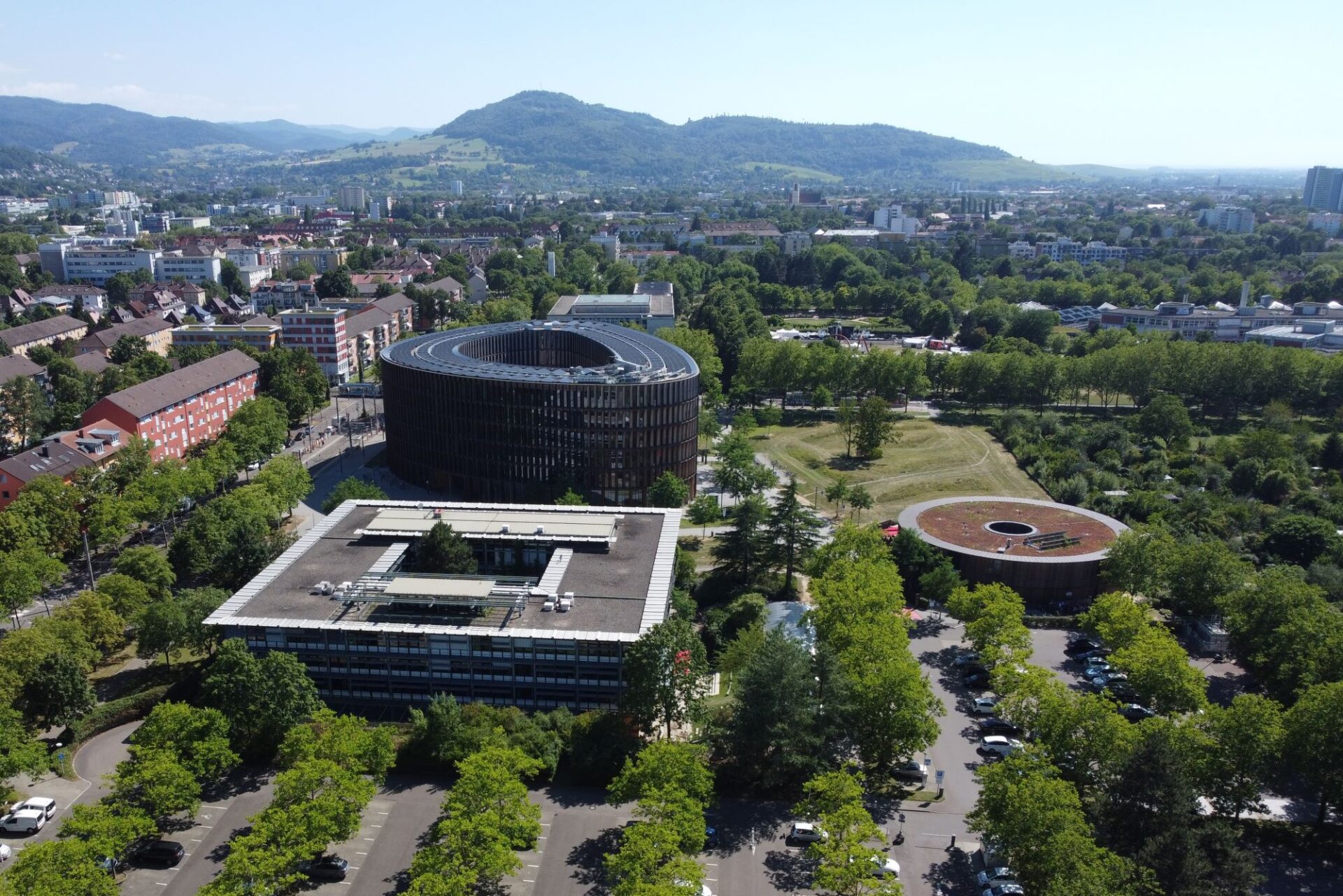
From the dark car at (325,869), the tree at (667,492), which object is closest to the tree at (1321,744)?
the dark car at (325,869)

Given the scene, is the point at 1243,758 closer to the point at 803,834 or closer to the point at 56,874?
the point at 803,834

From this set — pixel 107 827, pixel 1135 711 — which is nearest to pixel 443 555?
pixel 107 827

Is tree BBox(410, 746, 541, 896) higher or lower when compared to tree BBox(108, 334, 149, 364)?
lower

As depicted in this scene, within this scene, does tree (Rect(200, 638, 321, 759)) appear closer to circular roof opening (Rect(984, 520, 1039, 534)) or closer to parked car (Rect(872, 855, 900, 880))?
parked car (Rect(872, 855, 900, 880))

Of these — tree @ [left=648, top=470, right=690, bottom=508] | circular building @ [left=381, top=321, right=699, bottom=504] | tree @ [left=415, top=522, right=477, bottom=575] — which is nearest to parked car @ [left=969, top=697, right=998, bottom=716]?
tree @ [left=415, top=522, right=477, bottom=575]

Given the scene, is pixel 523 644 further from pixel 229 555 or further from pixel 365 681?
pixel 229 555
